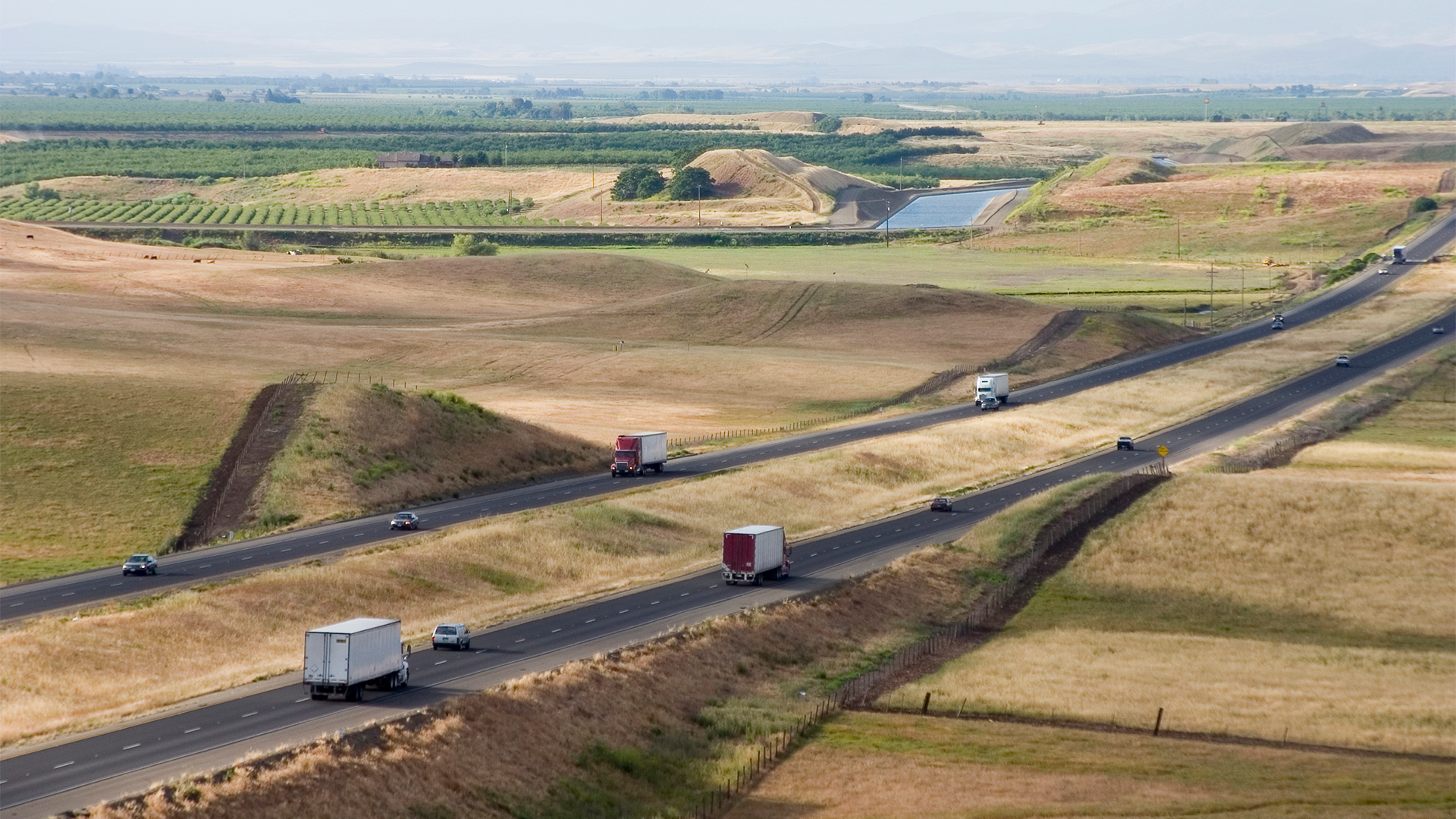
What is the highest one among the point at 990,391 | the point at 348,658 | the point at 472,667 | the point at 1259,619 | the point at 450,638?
the point at 348,658

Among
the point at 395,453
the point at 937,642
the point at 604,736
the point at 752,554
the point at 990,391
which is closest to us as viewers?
the point at 604,736

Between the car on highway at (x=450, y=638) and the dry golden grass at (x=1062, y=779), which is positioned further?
the car on highway at (x=450, y=638)

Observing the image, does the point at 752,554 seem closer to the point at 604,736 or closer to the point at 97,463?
the point at 604,736

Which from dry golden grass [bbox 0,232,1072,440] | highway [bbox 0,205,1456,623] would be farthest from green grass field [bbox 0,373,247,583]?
dry golden grass [bbox 0,232,1072,440]

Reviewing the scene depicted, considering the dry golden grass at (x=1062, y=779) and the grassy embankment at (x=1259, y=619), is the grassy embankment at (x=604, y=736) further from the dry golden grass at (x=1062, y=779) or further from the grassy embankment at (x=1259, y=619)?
the grassy embankment at (x=1259, y=619)

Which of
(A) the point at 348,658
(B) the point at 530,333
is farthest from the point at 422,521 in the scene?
(B) the point at 530,333

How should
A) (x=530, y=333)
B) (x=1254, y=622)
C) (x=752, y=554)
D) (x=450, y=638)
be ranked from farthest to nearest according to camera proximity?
(x=530, y=333), (x=1254, y=622), (x=752, y=554), (x=450, y=638)

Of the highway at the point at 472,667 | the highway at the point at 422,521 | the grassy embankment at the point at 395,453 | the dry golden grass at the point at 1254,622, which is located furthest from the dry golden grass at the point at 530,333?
the dry golden grass at the point at 1254,622

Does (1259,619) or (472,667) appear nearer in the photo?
(472,667)
